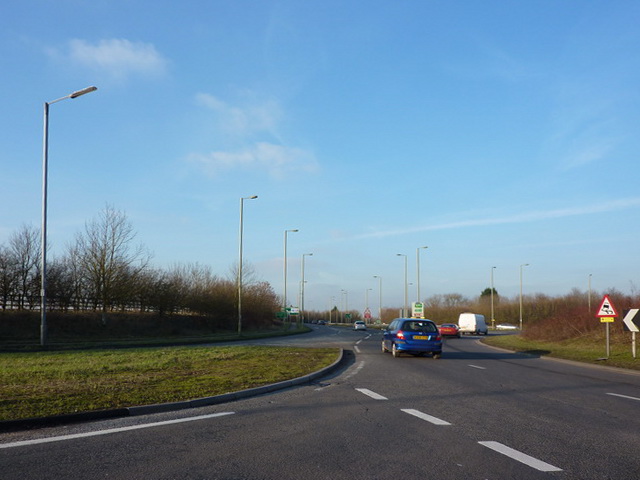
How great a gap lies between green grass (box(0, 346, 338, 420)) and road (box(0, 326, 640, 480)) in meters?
1.02

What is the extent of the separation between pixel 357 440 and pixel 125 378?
24.6 ft

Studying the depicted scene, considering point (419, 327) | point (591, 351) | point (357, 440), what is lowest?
point (591, 351)

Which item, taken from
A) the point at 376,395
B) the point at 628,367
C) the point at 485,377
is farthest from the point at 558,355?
the point at 376,395

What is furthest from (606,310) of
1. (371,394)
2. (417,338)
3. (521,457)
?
(521,457)

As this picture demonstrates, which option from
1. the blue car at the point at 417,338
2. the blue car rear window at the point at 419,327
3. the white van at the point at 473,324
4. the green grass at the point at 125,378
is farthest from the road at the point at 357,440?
the white van at the point at 473,324

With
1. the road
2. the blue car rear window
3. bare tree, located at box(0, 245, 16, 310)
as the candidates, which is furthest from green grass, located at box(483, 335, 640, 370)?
bare tree, located at box(0, 245, 16, 310)

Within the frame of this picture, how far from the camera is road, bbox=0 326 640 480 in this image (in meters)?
5.66

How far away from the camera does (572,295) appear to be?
84.9m

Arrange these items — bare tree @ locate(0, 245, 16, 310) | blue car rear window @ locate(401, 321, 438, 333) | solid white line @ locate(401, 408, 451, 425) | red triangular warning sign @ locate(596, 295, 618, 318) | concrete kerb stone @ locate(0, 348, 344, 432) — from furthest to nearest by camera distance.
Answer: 1. bare tree @ locate(0, 245, 16, 310)
2. blue car rear window @ locate(401, 321, 438, 333)
3. red triangular warning sign @ locate(596, 295, 618, 318)
4. solid white line @ locate(401, 408, 451, 425)
5. concrete kerb stone @ locate(0, 348, 344, 432)

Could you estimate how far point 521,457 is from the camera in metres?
6.25

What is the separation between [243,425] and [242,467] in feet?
7.46

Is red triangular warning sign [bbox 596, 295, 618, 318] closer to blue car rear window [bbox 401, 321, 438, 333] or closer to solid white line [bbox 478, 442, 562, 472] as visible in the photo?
blue car rear window [bbox 401, 321, 438, 333]

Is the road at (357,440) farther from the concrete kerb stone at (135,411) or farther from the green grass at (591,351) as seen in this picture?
the green grass at (591,351)

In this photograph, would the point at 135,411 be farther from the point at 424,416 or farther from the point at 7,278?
the point at 7,278
